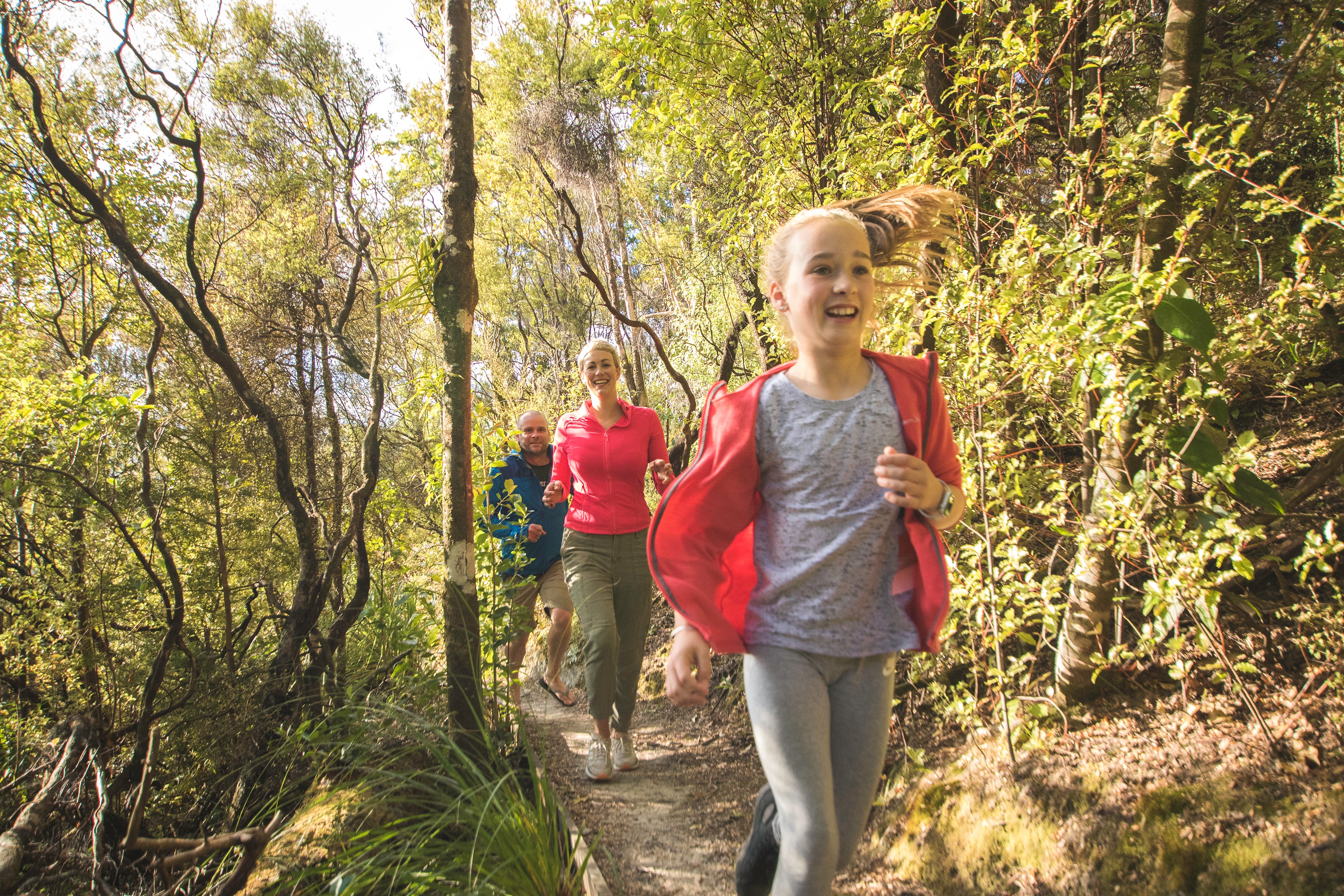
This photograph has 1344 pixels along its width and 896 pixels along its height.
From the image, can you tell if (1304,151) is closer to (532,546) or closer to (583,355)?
(583,355)

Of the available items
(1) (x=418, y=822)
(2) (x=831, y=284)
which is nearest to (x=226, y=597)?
(1) (x=418, y=822)

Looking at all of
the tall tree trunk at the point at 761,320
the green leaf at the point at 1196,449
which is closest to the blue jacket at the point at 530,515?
the tall tree trunk at the point at 761,320

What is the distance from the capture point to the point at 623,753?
385cm

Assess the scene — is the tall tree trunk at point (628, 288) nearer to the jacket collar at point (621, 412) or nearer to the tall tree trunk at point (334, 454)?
the tall tree trunk at point (334, 454)

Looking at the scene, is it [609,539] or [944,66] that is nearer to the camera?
[944,66]

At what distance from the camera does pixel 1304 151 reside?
11.7 ft

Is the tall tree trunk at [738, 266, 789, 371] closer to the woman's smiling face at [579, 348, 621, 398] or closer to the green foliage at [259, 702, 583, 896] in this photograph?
the woman's smiling face at [579, 348, 621, 398]

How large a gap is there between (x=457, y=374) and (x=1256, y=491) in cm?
292

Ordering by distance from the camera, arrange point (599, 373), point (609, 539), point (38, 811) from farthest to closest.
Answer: point (599, 373) → point (609, 539) → point (38, 811)

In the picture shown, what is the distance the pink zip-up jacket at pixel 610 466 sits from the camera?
149 inches

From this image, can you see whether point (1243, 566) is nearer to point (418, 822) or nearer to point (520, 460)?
point (418, 822)

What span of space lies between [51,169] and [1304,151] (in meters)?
10.4

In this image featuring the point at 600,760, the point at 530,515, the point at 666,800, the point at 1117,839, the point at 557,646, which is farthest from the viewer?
the point at 557,646

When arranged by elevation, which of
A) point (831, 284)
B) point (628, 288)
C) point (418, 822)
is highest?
point (628, 288)
